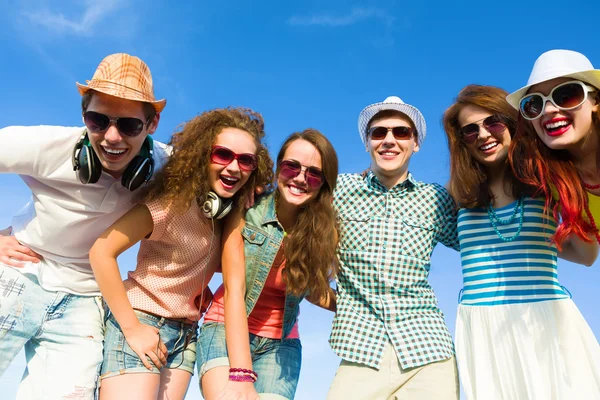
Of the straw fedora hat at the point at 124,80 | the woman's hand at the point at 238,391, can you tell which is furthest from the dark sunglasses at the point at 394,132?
the woman's hand at the point at 238,391

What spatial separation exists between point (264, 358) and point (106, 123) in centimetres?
296

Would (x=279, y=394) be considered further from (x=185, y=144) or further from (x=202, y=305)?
(x=185, y=144)

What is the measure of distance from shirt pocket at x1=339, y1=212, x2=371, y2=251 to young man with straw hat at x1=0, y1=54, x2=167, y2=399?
2.14 m

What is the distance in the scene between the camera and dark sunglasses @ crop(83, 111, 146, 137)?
4.86 metres

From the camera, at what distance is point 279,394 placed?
17.6 feet

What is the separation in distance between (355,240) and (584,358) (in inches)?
93.8

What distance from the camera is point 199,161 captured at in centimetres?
511

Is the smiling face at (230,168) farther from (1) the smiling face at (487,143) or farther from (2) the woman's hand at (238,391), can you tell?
(1) the smiling face at (487,143)

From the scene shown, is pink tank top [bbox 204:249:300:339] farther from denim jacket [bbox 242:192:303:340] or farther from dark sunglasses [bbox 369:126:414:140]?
dark sunglasses [bbox 369:126:414:140]

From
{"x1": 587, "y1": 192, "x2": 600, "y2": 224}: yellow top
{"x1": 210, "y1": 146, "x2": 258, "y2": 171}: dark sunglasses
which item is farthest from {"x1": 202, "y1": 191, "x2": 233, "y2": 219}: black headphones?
{"x1": 587, "y1": 192, "x2": 600, "y2": 224}: yellow top

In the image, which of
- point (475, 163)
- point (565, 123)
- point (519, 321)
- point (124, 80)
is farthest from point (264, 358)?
point (565, 123)

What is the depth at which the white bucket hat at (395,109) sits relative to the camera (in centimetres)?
575

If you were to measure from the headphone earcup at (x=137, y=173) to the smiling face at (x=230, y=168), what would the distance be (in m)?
0.62

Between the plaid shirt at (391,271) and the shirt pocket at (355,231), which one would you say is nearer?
the plaid shirt at (391,271)
